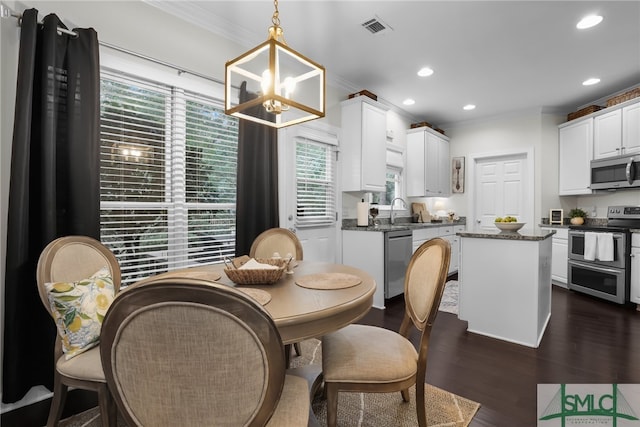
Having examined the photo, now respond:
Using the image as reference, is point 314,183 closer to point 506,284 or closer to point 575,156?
point 506,284

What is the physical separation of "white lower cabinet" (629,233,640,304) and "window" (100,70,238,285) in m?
4.29

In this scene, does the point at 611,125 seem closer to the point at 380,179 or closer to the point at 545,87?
the point at 545,87

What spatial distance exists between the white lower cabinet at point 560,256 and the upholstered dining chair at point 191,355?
4.75 m

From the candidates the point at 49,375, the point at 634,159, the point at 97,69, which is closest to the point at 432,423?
the point at 49,375

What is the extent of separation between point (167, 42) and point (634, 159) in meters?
5.16

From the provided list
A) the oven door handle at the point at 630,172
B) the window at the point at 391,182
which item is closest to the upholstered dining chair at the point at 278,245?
the window at the point at 391,182

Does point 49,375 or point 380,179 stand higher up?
point 380,179

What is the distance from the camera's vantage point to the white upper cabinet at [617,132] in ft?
12.5

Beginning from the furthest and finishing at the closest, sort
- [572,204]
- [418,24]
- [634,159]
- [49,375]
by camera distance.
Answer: [572,204] → [634,159] → [418,24] → [49,375]

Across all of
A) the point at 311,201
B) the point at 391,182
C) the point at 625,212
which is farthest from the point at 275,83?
the point at 625,212

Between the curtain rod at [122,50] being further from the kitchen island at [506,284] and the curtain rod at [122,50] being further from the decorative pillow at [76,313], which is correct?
the kitchen island at [506,284]

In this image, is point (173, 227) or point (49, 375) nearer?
point (49, 375)

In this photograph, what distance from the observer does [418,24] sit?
2717 mm

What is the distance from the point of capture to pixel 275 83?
4.87 ft
